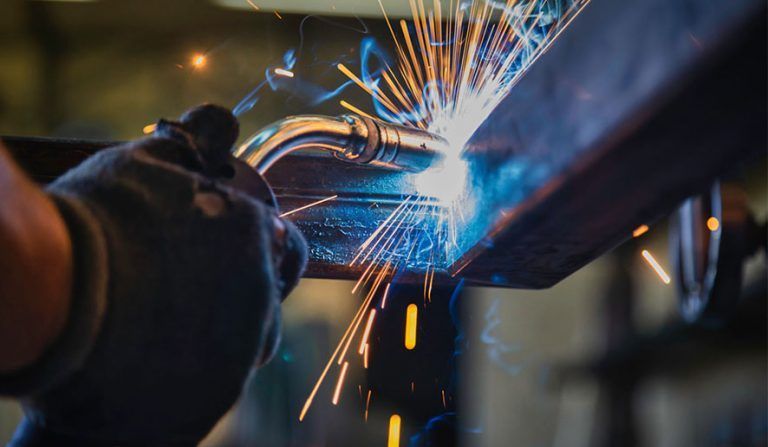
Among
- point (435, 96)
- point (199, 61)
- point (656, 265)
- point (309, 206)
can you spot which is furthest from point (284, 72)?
point (656, 265)

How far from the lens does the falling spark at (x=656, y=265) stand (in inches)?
46.4

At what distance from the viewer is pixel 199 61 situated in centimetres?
195

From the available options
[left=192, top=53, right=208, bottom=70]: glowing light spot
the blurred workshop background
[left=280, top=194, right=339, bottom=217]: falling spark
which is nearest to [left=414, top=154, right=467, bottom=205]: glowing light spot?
[left=280, top=194, right=339, bottom=217]: falling spark

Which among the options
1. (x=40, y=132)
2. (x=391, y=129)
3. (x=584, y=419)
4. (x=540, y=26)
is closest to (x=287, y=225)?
(x=391, y=129)

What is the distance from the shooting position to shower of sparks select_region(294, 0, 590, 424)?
0.89m

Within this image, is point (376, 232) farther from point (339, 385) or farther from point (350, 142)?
point (339, 385)

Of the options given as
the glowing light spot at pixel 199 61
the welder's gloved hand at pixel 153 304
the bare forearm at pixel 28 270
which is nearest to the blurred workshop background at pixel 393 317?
the glowing light spot at pixel 199 61

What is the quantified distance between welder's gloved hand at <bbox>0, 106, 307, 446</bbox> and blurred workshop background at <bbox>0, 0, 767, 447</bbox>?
0.68 metres

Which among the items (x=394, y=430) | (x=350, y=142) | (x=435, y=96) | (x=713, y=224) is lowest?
(x=394, y=430)

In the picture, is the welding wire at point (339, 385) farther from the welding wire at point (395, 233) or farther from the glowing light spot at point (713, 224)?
the glowing light spot at point (713, 224)

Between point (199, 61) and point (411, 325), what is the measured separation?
46.0 inches

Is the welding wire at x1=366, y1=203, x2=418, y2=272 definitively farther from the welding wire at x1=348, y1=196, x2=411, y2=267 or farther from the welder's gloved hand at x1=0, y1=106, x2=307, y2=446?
the welder's gloved hand at x1=0, y1=106, x2=307, y2=446

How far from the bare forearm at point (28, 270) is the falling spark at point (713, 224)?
19.6 inches

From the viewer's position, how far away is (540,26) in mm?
971
